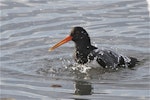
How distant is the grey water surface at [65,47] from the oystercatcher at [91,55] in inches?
9.6

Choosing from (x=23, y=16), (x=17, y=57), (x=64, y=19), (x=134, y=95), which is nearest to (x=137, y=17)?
(x=64, y=19)

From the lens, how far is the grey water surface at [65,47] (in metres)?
11.4

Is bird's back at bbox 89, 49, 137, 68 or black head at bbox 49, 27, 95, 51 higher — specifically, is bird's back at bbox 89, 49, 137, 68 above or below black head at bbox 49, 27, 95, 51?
below

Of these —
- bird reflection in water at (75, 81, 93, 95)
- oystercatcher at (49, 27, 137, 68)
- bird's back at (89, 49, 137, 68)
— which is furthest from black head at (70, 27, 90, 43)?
bird reflection in water at (75, 81, 93, 95)

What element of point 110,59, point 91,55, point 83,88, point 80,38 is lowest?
point 83,88

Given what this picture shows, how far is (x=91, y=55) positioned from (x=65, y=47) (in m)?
1.69

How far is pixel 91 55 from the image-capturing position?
13.3 meters

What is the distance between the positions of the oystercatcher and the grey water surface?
0.24 metres

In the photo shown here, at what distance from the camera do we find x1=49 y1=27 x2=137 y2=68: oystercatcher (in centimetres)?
1328

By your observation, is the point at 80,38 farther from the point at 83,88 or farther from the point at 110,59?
the point at 83,88

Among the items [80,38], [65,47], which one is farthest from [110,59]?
[65,47]

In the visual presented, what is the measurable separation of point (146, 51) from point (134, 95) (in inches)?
132

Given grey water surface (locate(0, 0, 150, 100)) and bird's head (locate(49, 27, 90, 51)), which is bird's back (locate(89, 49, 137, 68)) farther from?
bird's head (locate(49, 27, 90, 51))

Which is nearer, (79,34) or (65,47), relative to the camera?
(79,34)
